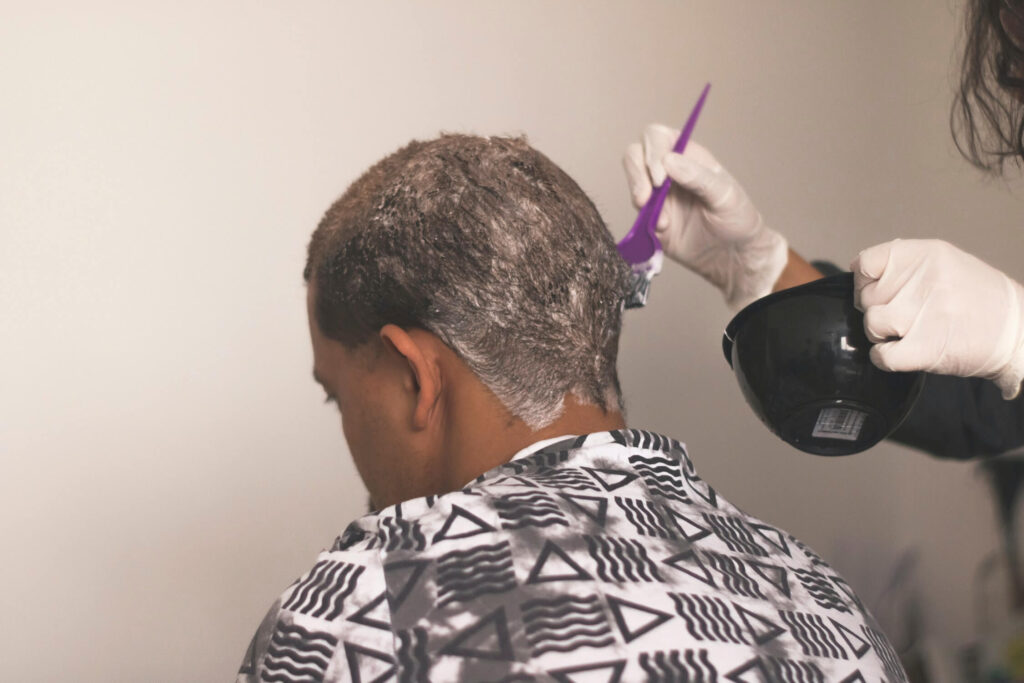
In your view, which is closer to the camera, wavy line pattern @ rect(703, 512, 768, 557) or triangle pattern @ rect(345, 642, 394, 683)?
triangle pattern @ rect(345, 642, 394, 683)

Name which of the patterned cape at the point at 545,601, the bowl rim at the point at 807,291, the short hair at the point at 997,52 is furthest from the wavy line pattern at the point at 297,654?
the short hair at the point at 997,52

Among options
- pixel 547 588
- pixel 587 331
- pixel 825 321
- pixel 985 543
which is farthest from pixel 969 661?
pixel 547 588

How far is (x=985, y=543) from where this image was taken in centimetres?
204

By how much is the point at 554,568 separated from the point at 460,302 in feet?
1.02

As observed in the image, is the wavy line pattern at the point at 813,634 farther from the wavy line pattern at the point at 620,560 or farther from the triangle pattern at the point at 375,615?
the triangle pattern at the point at 375,615

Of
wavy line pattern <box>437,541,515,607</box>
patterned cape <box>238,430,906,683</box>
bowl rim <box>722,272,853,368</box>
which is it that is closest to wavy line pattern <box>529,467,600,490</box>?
patterned cape <box>238,430,906,683</box>

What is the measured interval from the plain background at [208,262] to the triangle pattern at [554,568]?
82 cm

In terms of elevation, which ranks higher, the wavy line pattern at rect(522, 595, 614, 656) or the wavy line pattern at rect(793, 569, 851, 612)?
the wavy line pattern at rect(522, 595, 614, 656)

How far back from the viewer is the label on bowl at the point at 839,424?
3.44ft

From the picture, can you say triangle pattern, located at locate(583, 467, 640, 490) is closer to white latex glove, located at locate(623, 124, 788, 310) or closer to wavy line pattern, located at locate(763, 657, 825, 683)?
wavy line pattern, located at locate(763, 657, 825, 683)

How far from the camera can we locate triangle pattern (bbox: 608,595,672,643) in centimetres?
74

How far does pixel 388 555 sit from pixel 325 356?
375mm

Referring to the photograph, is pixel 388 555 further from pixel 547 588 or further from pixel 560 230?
pixel 560 230

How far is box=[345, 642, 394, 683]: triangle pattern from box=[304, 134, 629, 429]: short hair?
31cm
